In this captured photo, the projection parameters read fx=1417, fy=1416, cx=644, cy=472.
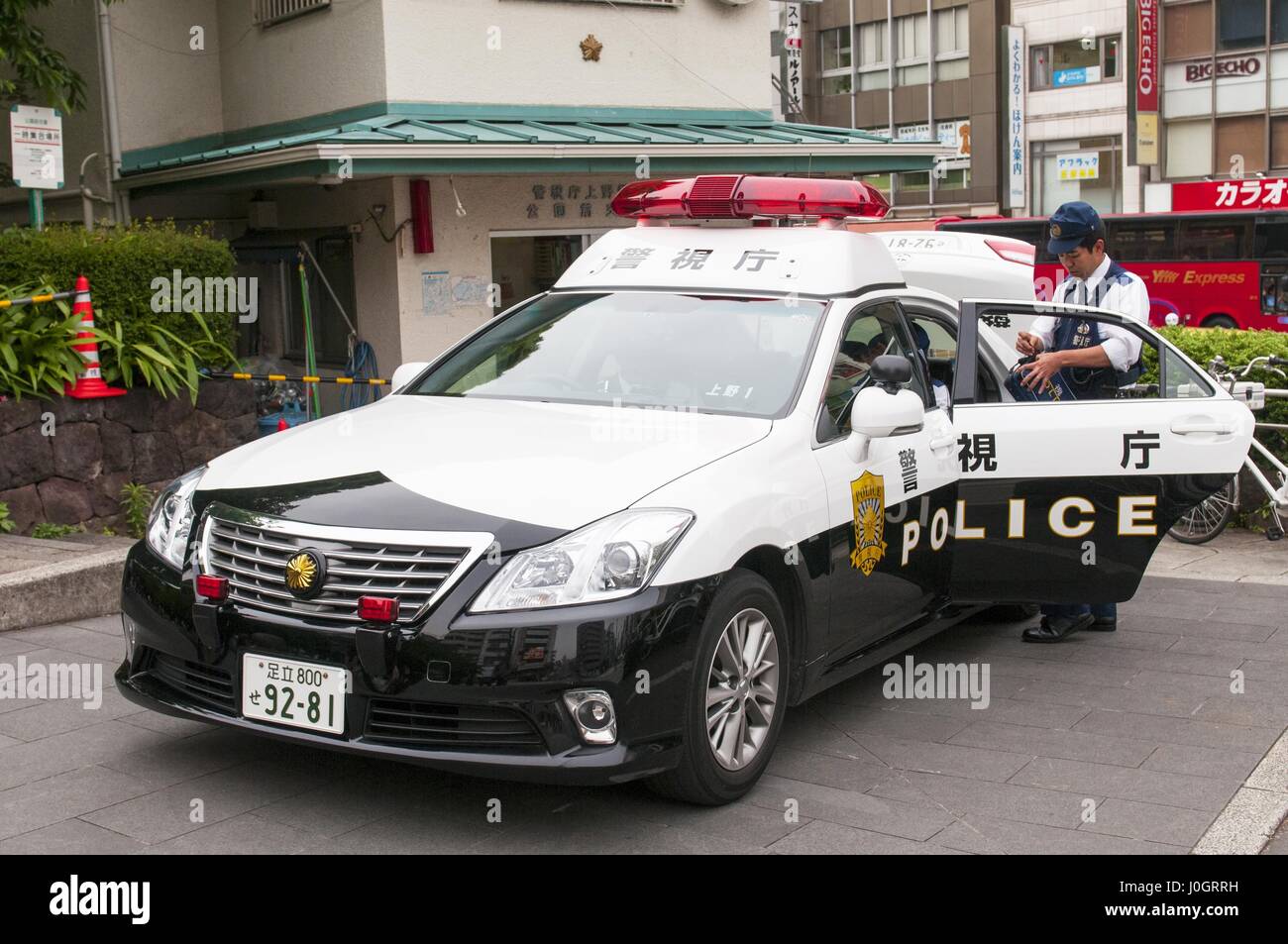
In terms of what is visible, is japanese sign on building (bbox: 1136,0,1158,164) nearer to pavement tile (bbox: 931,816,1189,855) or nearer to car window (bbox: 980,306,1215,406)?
car window (bbox: 980,306,1215,406)

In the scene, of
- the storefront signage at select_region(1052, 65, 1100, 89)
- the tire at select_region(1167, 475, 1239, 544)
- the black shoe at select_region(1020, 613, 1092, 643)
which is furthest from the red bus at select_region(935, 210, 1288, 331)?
the black shoe at select_region(1020, 613, 1092, 643)

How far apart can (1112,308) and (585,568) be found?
3873 mm

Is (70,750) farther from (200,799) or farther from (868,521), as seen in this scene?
(868,521)

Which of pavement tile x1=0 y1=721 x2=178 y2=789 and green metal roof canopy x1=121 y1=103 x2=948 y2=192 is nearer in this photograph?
pavement tile x1=0 y1=721 x2=178 y2=789

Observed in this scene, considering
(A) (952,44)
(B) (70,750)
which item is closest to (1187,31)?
(A) (952,44)

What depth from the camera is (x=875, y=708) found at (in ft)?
18.7

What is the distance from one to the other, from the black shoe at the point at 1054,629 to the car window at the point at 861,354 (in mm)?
A: 1493

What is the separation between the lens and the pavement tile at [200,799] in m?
4.27

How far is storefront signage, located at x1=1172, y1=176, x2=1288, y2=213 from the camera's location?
984 inches

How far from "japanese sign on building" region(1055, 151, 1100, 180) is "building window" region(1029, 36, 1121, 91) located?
2.10m

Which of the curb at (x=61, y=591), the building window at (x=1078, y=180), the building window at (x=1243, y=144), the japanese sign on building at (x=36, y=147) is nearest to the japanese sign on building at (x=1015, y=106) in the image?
the building window at (x=1078, y=180)

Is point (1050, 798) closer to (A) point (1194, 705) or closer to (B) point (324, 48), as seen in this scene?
(A) point (1194, 705)

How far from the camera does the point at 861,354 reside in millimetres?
5656

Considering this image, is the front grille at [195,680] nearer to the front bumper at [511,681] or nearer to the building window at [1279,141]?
the front bumper at [511,681]
